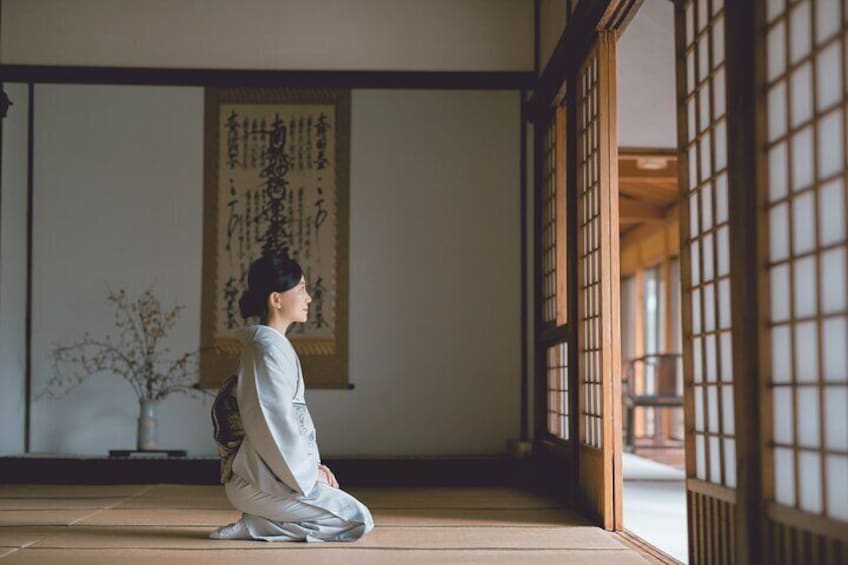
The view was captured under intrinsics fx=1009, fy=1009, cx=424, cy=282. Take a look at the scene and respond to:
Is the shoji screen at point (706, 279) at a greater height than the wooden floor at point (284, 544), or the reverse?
the shoji screen at point (706, 279)

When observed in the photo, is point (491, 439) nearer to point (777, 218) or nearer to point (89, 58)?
point (89, 58)

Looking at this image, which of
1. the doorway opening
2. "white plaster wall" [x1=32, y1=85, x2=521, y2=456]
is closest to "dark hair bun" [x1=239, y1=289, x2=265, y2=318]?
the doorway opening

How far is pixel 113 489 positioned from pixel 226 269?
158cm

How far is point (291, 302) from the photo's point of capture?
3.81m

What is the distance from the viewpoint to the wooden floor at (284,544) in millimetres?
3363

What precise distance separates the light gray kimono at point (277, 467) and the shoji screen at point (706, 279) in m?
1.29

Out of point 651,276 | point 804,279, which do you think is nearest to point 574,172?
point 804,279

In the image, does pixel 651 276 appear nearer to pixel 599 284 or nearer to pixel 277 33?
pixel 277 33

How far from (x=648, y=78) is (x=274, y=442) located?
4.10 metres

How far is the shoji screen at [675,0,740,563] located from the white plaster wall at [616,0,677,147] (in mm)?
2032

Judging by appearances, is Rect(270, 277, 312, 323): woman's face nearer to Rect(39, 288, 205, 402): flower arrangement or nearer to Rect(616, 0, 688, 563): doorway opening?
Rect(616, 0, 688, 563): doorway opening

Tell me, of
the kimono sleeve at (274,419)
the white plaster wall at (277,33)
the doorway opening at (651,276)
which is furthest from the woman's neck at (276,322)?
the white plaster wall at (277,33)

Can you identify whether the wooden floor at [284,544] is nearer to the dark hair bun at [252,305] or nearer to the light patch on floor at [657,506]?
the light patch on floor at [657,506]

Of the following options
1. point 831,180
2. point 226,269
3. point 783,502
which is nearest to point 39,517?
point 226,269
